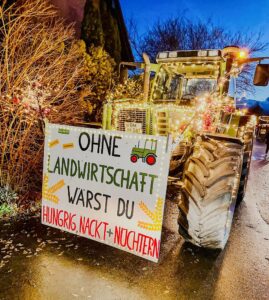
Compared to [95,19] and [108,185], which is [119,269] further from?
[95,19]

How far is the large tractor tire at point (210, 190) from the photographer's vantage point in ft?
10.9

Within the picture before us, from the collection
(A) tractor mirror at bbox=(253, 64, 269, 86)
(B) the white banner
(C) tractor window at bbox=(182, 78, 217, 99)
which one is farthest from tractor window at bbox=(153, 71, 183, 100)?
(B) the white banner

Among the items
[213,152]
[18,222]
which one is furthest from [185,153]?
[18,222]

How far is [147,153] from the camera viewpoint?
9.74 ft

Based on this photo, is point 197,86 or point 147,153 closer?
point 147,153

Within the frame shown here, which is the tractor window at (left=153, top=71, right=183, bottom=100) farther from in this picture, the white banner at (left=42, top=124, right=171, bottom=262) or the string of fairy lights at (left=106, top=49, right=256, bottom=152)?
the white banner at (left=42, top=124, right=171, bottom=262)

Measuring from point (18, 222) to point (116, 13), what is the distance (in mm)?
14968

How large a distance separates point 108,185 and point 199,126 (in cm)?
203

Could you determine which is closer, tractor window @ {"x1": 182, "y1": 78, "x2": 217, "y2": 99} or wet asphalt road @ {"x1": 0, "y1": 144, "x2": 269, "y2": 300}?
wet asphalt road @ {"x1": 0, "y1": 144, "x2": 269, "y2": 300}

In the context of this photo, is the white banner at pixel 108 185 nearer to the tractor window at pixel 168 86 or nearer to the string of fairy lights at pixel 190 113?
the string of fairy lights at pixel 190 113

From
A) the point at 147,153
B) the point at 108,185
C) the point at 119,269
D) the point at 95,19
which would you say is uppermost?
the point at 95,19

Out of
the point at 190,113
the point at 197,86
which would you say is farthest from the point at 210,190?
the point at 197,86

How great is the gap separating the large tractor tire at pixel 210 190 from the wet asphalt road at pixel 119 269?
1.32 ft

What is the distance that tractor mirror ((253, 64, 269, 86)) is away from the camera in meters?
5.22
